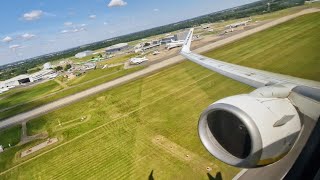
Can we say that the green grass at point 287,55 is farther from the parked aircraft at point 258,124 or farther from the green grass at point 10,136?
the green grass at point 10,136

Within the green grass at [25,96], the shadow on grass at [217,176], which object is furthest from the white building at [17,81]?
Result: the shadow on grass at [217,176]

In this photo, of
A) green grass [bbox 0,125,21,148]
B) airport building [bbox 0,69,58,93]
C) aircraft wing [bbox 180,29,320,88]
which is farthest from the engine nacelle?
airport building [bbox 0,69,58,93]

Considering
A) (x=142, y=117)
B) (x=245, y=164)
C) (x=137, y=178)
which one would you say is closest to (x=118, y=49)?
(x=142, y=117)

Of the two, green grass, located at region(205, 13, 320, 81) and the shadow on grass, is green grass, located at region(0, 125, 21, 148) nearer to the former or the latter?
the shadow on grass

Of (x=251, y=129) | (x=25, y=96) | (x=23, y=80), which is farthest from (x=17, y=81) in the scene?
(x=251, y=129)

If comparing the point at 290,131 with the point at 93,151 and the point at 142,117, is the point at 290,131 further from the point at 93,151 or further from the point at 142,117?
the point at 142,117

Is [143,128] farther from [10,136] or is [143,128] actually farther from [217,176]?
[10,136]

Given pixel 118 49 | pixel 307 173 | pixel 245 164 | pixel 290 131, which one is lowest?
pixel 118 49
